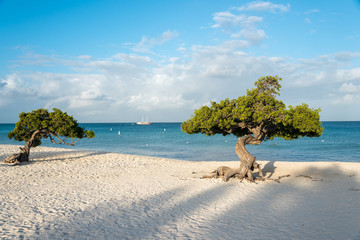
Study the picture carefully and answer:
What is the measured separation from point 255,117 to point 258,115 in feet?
0.77

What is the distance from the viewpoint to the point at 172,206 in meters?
9.78

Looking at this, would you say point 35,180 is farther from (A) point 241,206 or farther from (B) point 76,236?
(A) point 241,206

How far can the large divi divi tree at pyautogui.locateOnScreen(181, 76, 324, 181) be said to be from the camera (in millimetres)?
13047

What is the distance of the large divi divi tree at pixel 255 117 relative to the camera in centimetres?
1305

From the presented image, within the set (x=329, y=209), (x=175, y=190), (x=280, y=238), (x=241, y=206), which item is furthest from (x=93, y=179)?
(x=329, y=209)

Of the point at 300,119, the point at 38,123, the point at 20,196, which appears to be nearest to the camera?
the point at 20,196

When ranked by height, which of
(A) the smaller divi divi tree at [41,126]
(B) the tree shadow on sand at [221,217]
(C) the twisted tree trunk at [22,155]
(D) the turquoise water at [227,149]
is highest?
(A) the smaller divi divi tree at [41,126]

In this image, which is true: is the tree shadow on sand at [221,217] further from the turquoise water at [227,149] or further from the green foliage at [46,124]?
→ the turquoise water at [227,149]

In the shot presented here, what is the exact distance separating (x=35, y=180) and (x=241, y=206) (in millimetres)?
11650

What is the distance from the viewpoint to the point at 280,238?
6965mm

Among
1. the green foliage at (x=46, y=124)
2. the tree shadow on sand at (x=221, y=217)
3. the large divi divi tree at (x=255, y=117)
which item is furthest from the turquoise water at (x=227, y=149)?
the tree shadow on sand at (x=221, y=217)

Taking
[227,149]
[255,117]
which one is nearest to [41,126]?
[255,117]

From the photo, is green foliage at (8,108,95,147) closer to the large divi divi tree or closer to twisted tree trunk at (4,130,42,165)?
twisted tree trunk at (4,130,42,165)

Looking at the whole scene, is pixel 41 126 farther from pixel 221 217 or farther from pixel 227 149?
pixel 227 149
